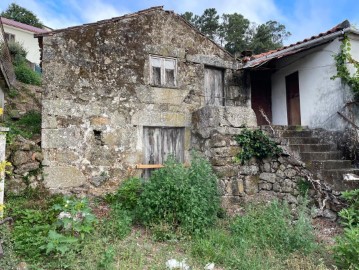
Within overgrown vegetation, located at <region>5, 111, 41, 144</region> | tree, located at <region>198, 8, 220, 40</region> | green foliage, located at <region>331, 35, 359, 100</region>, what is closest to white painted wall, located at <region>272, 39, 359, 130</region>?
green foliage, located at <region>331, 35, 359, 100</region>

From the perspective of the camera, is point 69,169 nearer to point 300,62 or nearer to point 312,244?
point 312,244

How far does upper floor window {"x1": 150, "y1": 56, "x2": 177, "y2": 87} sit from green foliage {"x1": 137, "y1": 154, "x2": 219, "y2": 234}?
2.91m

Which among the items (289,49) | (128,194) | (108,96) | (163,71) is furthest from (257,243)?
(289,49)

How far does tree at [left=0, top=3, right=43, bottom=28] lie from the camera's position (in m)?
30.0

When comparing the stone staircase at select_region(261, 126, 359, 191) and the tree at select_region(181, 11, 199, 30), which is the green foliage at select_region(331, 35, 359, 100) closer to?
the stone staircase at select_region(261, 126, 359, 191)

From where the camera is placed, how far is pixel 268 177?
6.96 m

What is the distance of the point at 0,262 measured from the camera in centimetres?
371

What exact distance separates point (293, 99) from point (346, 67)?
2075 millimetres

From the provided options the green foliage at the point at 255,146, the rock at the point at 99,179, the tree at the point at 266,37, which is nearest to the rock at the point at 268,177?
the green foliage at the point at 255,146

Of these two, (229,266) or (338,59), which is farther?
(338,59)

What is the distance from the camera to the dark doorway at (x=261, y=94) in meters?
9.73

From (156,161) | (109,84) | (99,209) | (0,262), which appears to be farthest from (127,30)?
(0,262)

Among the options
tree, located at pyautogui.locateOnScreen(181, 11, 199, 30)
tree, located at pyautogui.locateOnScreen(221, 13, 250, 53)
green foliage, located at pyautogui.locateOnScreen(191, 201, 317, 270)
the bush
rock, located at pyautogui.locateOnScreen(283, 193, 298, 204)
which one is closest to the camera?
green foliage, located at pyautogui.locateOnScreen(191, 201, 317, 270)

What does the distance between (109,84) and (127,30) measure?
1.49 meters
